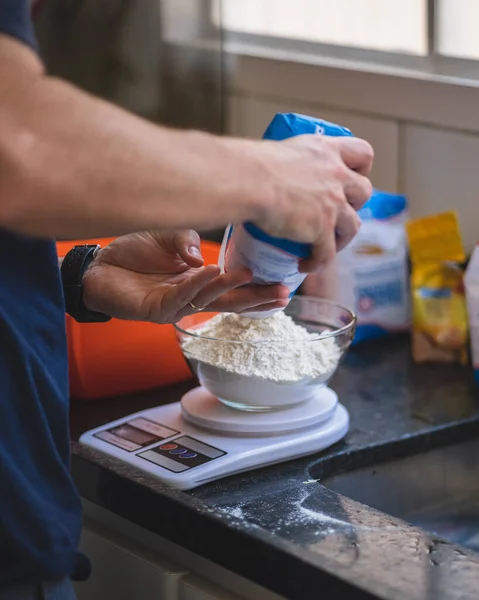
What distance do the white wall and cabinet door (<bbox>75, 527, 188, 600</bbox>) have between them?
0.75 metres

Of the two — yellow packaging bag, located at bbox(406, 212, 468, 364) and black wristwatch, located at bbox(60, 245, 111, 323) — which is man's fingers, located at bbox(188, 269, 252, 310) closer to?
black wristwatch, located at bbox(60, 245, 111, 323)

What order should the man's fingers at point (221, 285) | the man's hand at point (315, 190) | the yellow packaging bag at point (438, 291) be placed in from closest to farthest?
the man's hand at point (315, 190), the man's fingers at point (221, 285), the yellow packaging bag at point (438, 291)

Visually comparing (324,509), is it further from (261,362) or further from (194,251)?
(194,251)

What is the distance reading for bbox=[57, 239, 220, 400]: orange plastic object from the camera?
1.36 meters

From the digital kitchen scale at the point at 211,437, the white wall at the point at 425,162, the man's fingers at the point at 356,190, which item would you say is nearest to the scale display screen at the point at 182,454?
the digital kitchen scale at the point at 211,437

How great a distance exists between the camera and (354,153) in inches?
36.4

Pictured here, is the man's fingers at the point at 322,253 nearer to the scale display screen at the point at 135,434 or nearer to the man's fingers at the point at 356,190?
the man's fingers at the point at 356,190

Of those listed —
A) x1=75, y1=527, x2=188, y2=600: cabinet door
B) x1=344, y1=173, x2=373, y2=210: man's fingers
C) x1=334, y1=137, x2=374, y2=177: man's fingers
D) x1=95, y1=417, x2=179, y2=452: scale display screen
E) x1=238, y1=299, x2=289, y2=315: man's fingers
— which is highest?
x1=334, y1=137, x2=374, y2=177: man's fingers

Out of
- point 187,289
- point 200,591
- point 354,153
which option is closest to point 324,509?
point 200,591

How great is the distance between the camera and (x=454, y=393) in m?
1.40

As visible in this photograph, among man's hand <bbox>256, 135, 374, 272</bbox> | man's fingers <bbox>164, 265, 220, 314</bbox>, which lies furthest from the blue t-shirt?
man's hand <bbox>256, 135, 374, 272</bbox>

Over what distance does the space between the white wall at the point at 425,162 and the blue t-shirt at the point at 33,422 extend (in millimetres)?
838

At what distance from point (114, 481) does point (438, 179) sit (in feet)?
2.57

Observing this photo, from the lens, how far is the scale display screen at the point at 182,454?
1.13 m
